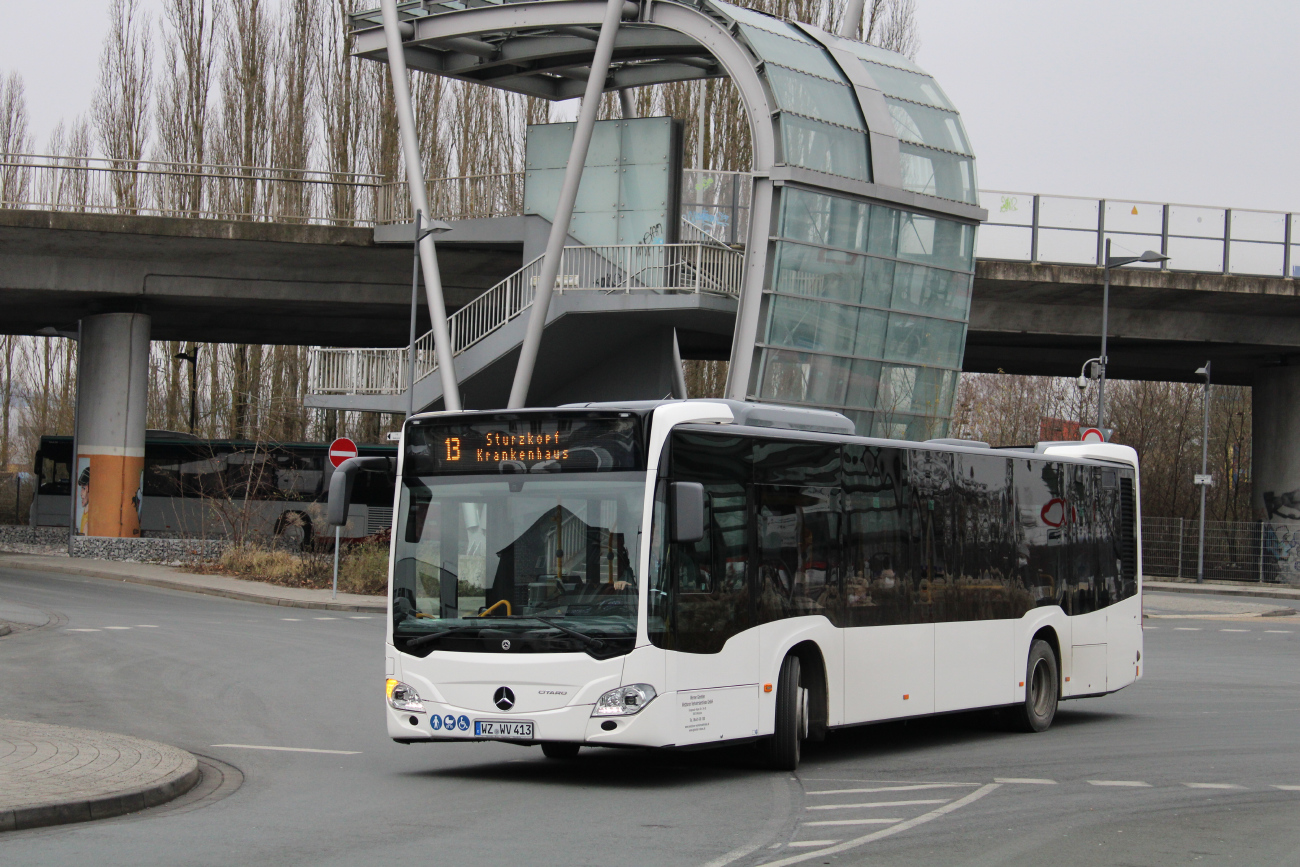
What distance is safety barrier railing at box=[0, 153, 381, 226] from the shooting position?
1352 inches

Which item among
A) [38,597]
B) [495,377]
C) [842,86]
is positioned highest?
[842,86]

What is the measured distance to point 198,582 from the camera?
1246 inches

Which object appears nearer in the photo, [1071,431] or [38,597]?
[38,597]

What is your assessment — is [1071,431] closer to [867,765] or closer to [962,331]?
[962,331]

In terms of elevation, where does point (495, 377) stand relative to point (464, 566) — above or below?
above

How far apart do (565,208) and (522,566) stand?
2098 centimetres

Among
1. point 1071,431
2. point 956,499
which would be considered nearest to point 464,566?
point 956,499

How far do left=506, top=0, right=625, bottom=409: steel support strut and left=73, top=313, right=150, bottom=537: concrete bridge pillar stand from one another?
13.0 metres

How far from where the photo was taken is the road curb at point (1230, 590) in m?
41.9

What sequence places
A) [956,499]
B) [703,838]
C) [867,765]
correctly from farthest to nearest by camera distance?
[956,499]
[867,765]
[703,838]

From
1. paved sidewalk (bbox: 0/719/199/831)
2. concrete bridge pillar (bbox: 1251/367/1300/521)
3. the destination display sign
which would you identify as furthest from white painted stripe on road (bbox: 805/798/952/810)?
concrete bridge pillar (bbox: 1251/367/1300/521)

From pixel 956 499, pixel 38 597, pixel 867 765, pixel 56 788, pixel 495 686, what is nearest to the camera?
pixel 56 788

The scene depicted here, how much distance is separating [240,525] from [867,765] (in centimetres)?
2695

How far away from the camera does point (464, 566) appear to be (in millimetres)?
10164
